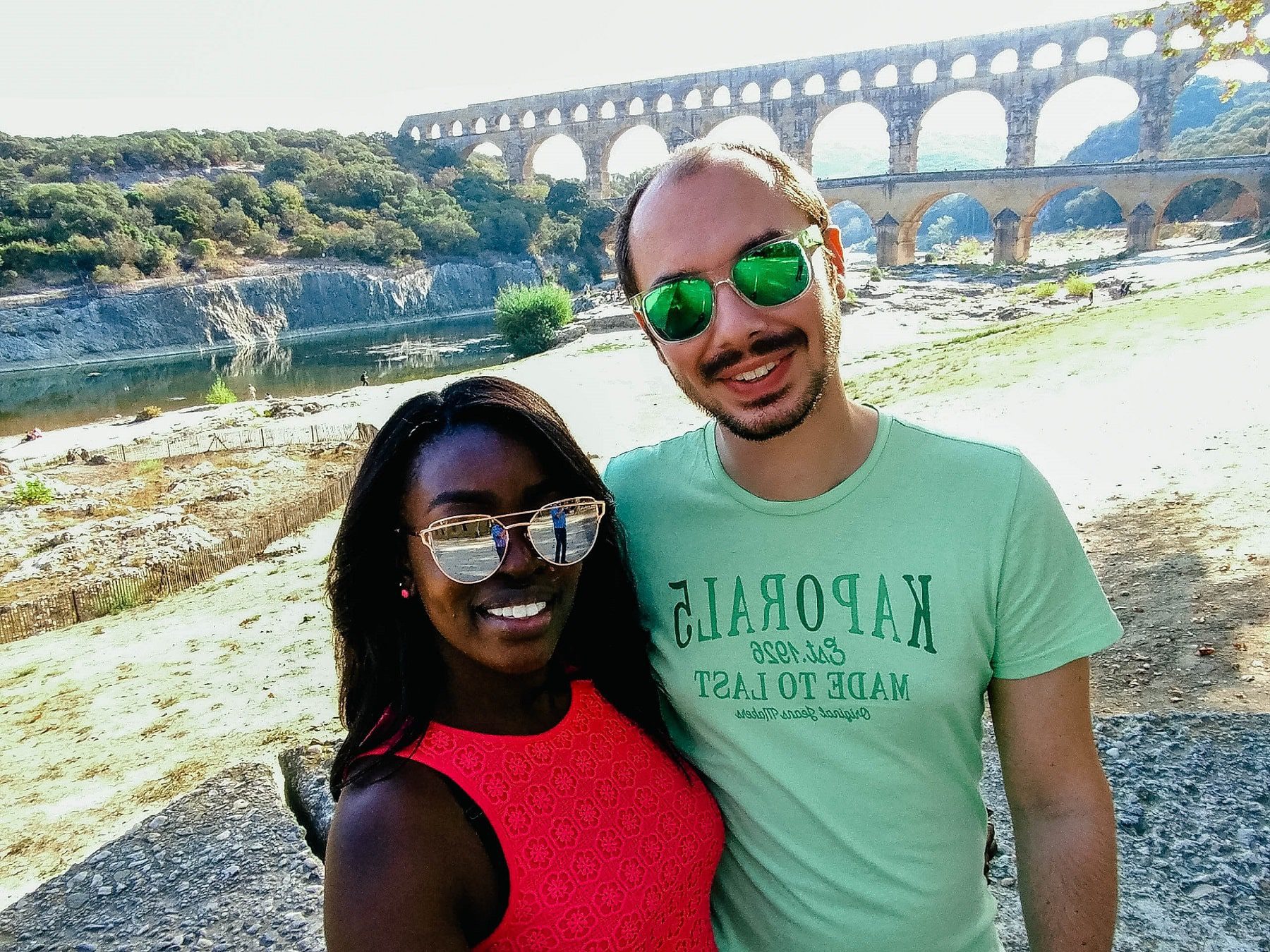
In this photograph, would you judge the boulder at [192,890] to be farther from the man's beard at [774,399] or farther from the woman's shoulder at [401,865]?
the man's beard at [774,399]

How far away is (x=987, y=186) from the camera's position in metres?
40.4

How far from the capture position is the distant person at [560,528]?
1389 mm

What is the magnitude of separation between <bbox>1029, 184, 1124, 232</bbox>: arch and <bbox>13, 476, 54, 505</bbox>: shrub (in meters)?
60.9

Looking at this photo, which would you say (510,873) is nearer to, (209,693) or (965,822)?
(965,822)

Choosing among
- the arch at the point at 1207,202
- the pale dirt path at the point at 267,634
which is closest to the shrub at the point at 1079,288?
the pale dirt path at the point at 267,634

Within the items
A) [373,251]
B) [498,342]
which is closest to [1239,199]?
[498,342]

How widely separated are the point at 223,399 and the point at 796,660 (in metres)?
25.6

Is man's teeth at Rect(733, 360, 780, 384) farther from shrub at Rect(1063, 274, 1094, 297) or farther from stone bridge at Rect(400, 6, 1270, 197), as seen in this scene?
stone bridge at Rect(400, 6, 1270, 197)

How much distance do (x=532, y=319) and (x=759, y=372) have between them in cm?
2718

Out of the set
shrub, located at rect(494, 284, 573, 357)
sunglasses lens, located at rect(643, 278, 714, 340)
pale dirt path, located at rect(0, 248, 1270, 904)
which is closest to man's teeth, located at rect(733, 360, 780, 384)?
sunglasses lens, located at rect(643, 278, 714, 340)

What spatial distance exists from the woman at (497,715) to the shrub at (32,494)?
1431cm

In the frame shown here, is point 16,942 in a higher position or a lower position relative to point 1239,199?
lower

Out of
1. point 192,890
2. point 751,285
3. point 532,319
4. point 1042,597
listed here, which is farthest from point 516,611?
point 532,319

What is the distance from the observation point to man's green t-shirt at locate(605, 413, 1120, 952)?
4.31 ft
